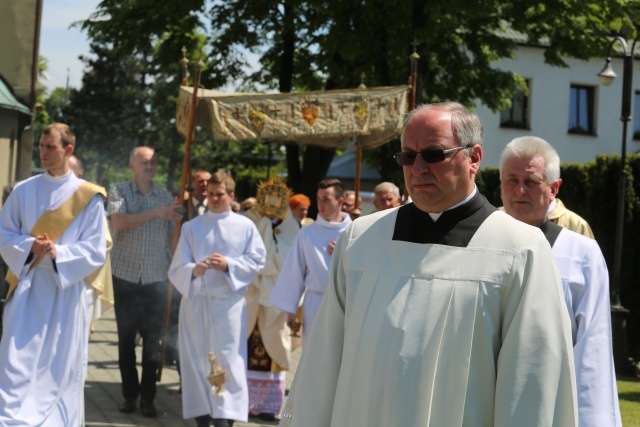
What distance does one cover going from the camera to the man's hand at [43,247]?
24.7 feet

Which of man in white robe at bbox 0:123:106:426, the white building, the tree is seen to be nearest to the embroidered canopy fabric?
man in white robe at bbox 0:123:106:426

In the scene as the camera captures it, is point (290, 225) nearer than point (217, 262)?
No

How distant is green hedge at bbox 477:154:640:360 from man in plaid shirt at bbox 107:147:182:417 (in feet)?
23.4

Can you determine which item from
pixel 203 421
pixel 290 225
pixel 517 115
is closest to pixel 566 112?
pixel 517 115

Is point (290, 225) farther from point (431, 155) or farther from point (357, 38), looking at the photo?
point (357, 38)

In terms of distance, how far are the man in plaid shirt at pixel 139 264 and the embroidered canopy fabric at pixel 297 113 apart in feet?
2.65

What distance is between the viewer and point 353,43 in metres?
20.3

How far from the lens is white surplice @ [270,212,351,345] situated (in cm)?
930

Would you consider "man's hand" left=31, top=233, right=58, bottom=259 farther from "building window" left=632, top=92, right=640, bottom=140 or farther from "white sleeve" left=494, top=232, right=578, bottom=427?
"building window" left=632, top=92, right=640, bottom=140

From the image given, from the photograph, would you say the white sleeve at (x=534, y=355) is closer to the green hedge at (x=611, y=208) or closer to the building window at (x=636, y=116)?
the green hedge at (x=611, y=208)

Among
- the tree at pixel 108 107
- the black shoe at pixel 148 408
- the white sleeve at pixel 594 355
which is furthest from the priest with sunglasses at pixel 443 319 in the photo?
the tree at pixel 108 107

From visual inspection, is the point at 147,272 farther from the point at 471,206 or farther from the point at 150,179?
the point at 471,206

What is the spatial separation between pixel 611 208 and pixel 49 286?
931 cm

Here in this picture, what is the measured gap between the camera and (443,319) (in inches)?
137
